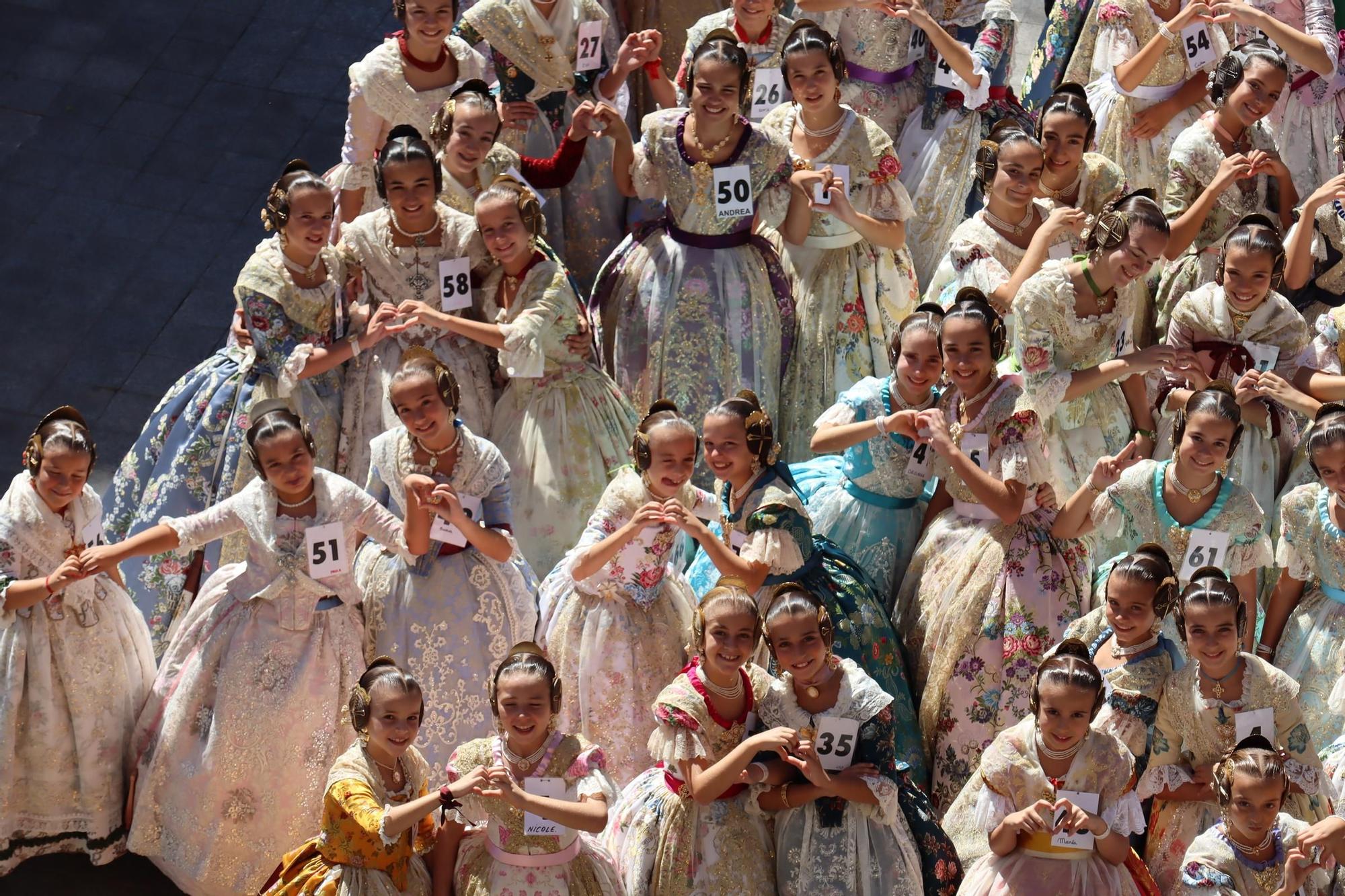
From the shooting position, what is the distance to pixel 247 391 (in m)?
7.89

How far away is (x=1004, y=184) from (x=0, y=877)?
3677mm

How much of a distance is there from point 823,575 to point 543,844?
A: 48.1 inches

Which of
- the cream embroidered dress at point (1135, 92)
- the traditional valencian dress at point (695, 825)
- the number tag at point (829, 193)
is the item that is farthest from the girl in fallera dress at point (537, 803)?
the cream embroidered dress at point (1135, 92)

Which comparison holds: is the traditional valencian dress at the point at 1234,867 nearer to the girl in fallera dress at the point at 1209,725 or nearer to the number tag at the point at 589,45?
the girl in fallera dress at the point at 1209,725

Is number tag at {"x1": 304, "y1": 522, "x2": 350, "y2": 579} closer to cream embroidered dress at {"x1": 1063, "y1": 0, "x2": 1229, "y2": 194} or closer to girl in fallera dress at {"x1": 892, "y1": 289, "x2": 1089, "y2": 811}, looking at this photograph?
girl in fallera dress at {"x1": 892, "y1": 289, "x2": 1089, "y2": 811}

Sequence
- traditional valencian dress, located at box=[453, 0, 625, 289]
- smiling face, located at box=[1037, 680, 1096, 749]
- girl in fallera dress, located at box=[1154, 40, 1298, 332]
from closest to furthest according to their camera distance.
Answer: smiling face, located at box=[1037, 680, 1096, 749] < girl in fallera dress, located at box=[1154, 40, 1298, 332] < traditional valencian dress, located at box=[453, 0, 625, 289]

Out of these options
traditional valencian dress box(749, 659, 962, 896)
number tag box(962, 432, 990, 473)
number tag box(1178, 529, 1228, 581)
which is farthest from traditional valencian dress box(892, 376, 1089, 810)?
traditional valencian dress box(749, 659, 962, 896)

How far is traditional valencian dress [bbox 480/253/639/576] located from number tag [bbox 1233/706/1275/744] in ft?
6.99

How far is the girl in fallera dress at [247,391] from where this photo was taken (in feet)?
25.3

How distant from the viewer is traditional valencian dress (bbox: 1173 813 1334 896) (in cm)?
634

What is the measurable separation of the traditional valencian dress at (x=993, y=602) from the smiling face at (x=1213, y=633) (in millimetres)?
573

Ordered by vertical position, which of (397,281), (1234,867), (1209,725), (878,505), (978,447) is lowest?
(1234,867)

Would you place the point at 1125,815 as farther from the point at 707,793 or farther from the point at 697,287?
→ the point at 697,287

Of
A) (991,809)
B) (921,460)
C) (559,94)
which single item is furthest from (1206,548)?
(559,94)
